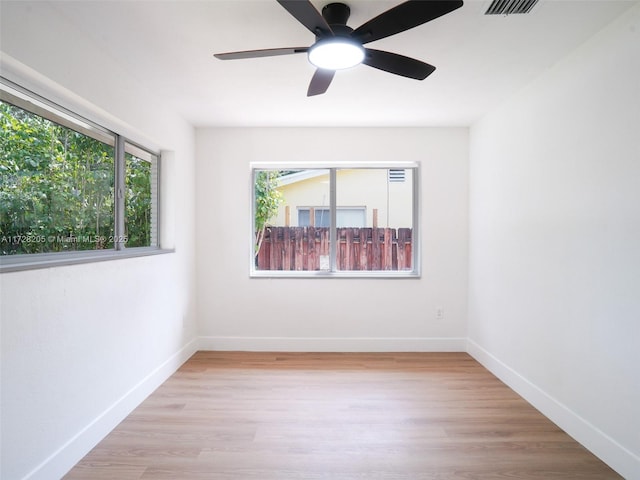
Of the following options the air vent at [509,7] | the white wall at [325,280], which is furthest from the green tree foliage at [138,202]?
the air vent at [509,7]

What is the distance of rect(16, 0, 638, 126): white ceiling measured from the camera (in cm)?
170

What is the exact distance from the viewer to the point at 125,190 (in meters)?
2.48

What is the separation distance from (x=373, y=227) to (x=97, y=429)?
2.90 m

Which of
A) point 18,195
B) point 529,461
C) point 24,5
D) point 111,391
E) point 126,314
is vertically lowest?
point 529,461

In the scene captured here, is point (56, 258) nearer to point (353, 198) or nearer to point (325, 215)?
point (325, 215)

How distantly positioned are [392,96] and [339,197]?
1.28m

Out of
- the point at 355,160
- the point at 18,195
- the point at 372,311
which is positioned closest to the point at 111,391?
the point at 18,195

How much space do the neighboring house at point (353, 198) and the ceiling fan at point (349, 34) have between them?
69.8 inches

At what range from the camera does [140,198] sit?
2.75 metres

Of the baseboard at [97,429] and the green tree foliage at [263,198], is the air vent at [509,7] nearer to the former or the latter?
the green tree foliage at [263,198]

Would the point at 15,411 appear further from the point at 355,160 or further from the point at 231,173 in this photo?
the point at 355,160

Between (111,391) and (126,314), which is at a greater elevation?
(126,314)

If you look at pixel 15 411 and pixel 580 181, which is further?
pixel 580 181

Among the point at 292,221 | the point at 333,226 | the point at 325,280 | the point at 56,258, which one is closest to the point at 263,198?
the point at 292,221
